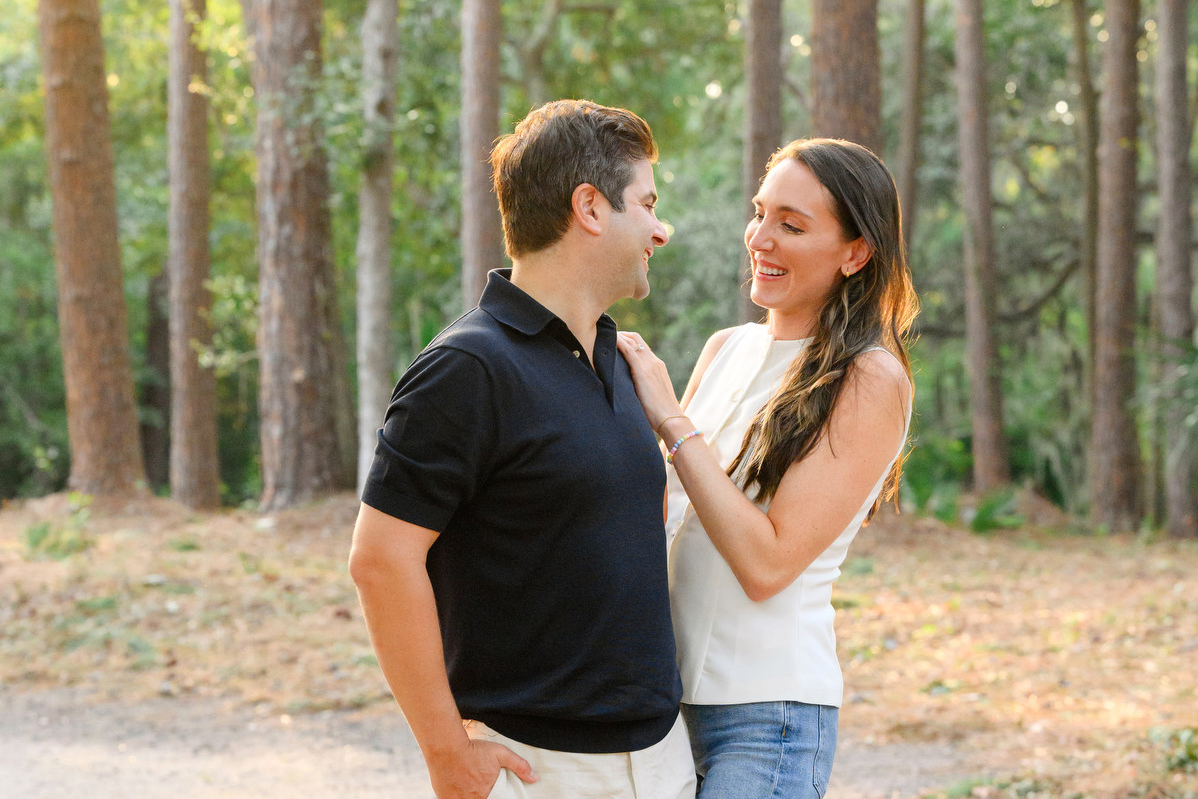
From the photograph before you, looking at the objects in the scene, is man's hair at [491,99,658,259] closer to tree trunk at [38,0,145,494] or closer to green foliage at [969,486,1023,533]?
tree trunk at [38,0,145,494]

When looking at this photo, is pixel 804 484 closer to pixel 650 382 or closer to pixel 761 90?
pixel 650 382

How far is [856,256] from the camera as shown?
2.73 m

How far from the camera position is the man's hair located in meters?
2.28

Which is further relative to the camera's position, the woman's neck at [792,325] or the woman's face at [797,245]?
the woman's neck at [792,325]

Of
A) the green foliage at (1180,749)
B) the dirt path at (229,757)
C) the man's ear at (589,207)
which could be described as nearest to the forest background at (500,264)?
the green foliage at (1180,749)

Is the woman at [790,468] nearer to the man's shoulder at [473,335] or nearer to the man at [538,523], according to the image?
the man at [538,523]

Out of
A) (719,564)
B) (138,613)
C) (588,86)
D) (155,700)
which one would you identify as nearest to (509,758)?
(719,564)

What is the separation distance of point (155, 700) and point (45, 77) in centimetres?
865

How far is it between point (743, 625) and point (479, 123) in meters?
9.69

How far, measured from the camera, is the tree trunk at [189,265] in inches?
627

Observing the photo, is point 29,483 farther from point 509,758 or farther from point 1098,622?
point 509,758

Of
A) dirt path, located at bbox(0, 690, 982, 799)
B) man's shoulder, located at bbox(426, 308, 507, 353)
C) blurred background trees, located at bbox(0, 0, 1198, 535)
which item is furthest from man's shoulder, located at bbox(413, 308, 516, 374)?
blurred background trees, located at bbox(0, 0, 1198, 535)

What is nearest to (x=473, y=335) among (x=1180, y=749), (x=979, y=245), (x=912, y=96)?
(x=1180, y=749)

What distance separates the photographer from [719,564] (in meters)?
2.54
